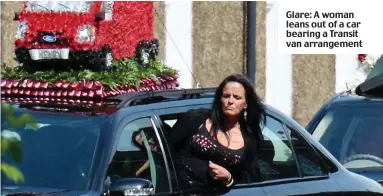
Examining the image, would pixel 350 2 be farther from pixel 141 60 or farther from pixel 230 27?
pixel 141 60

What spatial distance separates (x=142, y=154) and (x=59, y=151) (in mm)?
457

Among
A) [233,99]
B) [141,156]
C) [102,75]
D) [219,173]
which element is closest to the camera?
[141,156]

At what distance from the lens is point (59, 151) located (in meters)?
6.56

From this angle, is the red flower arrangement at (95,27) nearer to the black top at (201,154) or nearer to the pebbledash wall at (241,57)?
the black top at (201,154)

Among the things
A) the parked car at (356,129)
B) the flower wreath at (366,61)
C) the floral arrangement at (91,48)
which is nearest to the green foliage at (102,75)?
the floral arrangement at (91,48)

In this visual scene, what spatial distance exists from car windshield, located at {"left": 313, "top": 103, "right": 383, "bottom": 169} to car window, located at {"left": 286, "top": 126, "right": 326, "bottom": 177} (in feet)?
6.75

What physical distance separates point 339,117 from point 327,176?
9.04 feet

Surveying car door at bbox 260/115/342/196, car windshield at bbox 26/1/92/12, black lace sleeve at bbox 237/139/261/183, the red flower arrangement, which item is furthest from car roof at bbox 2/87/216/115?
car windshield at bbox 26/1/92/12

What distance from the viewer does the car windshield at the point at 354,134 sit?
1001 cm

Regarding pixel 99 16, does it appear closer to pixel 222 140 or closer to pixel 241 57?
pixel 222 140

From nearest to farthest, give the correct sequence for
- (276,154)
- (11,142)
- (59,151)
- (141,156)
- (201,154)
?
(11,142), (59,151), (141,156), (201,154), (276,154)

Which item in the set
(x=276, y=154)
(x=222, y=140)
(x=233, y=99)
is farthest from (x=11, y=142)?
(x=276, y=154)

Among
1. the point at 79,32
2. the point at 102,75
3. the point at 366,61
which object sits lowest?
the point at 366,61

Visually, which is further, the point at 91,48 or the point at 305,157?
the point at 91,48
